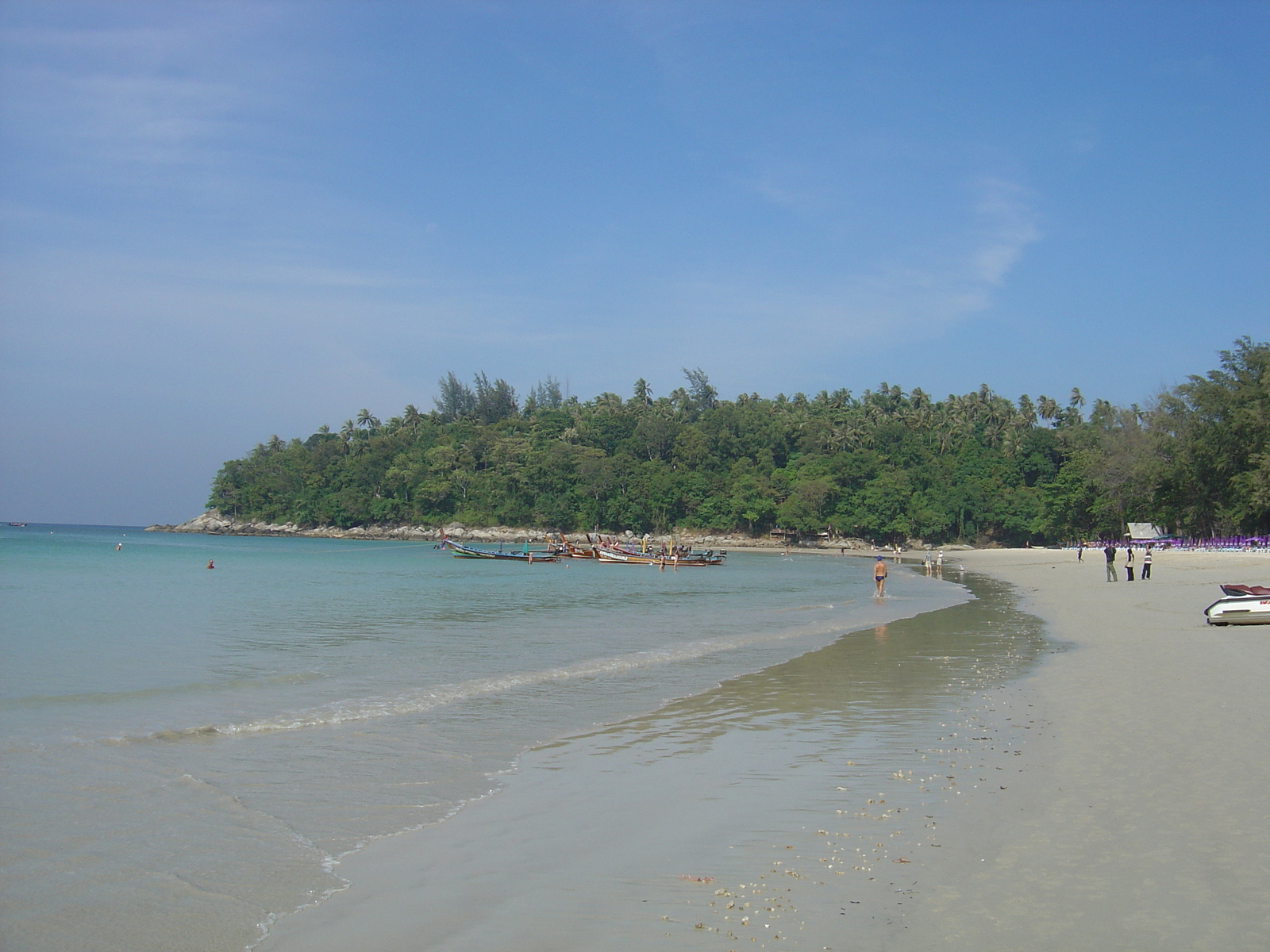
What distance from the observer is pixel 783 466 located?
126m

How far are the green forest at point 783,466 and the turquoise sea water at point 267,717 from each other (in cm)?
4499

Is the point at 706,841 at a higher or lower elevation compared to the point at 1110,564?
lower

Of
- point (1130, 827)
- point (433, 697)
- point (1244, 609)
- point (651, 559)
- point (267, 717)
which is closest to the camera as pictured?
point (1130, 827)

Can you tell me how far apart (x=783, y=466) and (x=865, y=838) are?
122 m

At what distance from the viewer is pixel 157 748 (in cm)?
944

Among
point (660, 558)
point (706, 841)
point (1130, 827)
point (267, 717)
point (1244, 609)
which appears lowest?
point (660, 558)

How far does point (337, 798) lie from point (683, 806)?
3.03m

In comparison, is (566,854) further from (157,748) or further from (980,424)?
(980,424)

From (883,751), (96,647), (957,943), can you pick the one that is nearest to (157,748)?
(883,751)

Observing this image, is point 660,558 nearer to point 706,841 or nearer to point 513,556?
point 513,556

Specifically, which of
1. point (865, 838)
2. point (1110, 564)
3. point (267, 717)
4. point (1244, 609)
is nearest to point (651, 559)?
point (1110, 564)

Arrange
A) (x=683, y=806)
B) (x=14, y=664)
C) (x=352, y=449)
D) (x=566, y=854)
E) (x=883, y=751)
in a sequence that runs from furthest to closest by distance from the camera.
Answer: (x=352, y=449), (x=14, y=664), (x=883, y=751), (x=683, y=806), (x=566, y=854)

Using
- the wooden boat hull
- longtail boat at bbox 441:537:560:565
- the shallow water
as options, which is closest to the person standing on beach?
the shallow water

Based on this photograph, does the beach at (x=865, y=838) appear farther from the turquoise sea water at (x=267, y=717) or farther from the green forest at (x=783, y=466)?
the green forest at (x=783, y=466)
